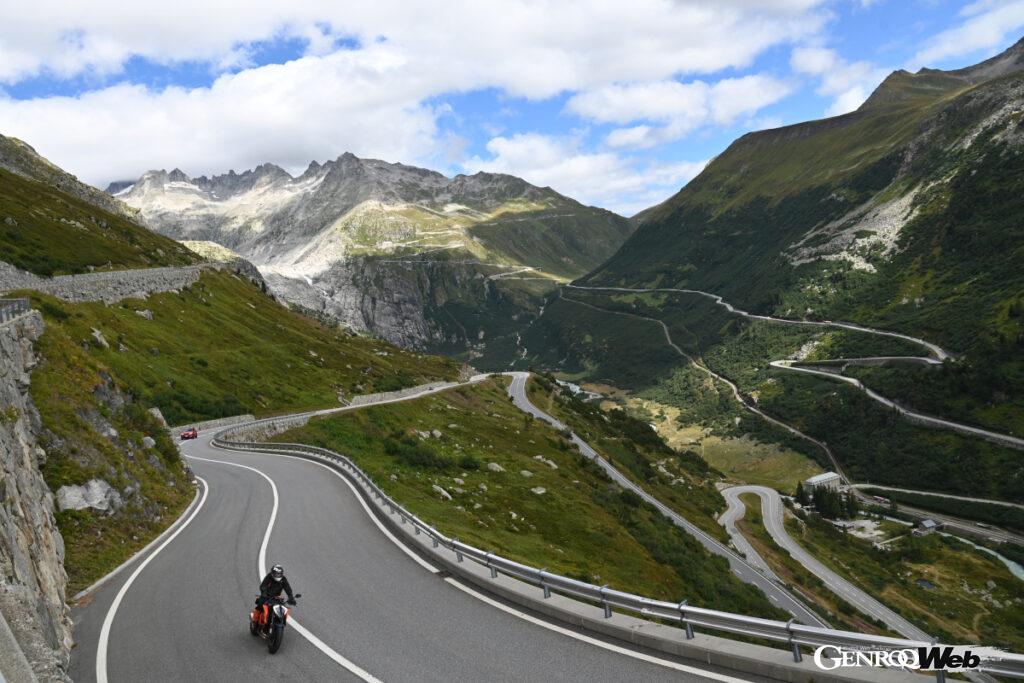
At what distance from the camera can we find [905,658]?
908 centimetres

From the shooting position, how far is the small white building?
13525cm

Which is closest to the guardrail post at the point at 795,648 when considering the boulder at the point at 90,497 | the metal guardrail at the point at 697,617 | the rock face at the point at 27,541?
the metal guardrail at the point at 697,617

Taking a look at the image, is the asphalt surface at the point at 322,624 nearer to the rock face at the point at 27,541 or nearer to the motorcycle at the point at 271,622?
the motorcycle at the point at 271,622

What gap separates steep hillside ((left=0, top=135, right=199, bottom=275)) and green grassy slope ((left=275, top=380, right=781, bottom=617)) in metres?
54.7

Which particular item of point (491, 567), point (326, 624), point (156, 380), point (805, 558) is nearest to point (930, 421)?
point (805, 558)

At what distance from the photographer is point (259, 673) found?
1302 cm

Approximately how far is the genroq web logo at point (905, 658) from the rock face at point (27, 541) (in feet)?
41.5

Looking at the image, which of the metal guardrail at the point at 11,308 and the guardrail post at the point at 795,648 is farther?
the metal guardrail at the point at 11,308

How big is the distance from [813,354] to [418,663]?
21522 cm

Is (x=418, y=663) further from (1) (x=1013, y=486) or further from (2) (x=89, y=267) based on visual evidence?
(1) (x=1013, y=486)

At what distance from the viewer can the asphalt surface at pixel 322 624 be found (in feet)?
40.9

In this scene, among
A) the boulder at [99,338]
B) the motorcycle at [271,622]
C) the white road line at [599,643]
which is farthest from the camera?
the boulder at [99,338]

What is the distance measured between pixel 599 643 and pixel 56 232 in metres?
115

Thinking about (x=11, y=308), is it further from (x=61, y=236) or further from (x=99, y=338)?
(x=61, y=236)
